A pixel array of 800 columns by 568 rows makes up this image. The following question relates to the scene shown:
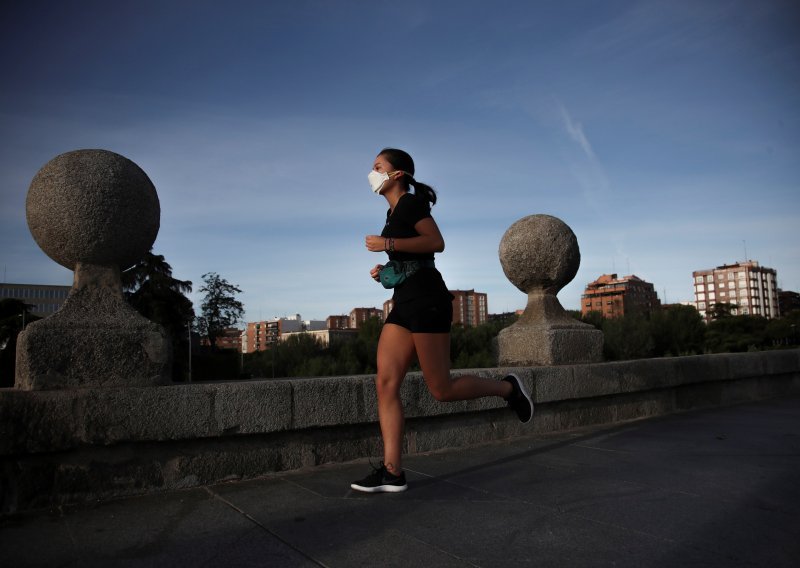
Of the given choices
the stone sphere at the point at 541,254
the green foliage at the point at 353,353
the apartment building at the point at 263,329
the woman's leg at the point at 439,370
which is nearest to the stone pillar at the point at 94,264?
the woman's leg at the point at 439,370

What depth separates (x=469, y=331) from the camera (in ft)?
57.2

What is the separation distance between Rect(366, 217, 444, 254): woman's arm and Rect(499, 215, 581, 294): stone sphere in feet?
9.13

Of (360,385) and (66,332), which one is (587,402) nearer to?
(360,385)

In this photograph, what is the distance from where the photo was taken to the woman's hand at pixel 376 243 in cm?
299

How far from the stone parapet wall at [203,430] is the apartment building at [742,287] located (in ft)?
468

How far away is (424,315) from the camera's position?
297 centimetres

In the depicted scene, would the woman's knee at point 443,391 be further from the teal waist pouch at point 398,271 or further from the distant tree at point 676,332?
the distant tree at point 676,332

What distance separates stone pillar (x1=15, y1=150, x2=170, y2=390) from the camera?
2988 millimetres

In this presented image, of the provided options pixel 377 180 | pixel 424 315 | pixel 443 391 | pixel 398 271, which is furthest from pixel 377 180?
pixel 443 391

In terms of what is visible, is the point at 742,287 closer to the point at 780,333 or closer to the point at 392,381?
the point at 780,333

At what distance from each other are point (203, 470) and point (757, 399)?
7.14 metres

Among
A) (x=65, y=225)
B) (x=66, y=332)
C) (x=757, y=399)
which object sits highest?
(x=65, y=225)

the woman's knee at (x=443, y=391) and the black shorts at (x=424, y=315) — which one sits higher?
the black shorts at (x=424, y=315)

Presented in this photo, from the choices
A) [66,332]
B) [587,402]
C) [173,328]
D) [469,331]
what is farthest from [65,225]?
[173,328]
